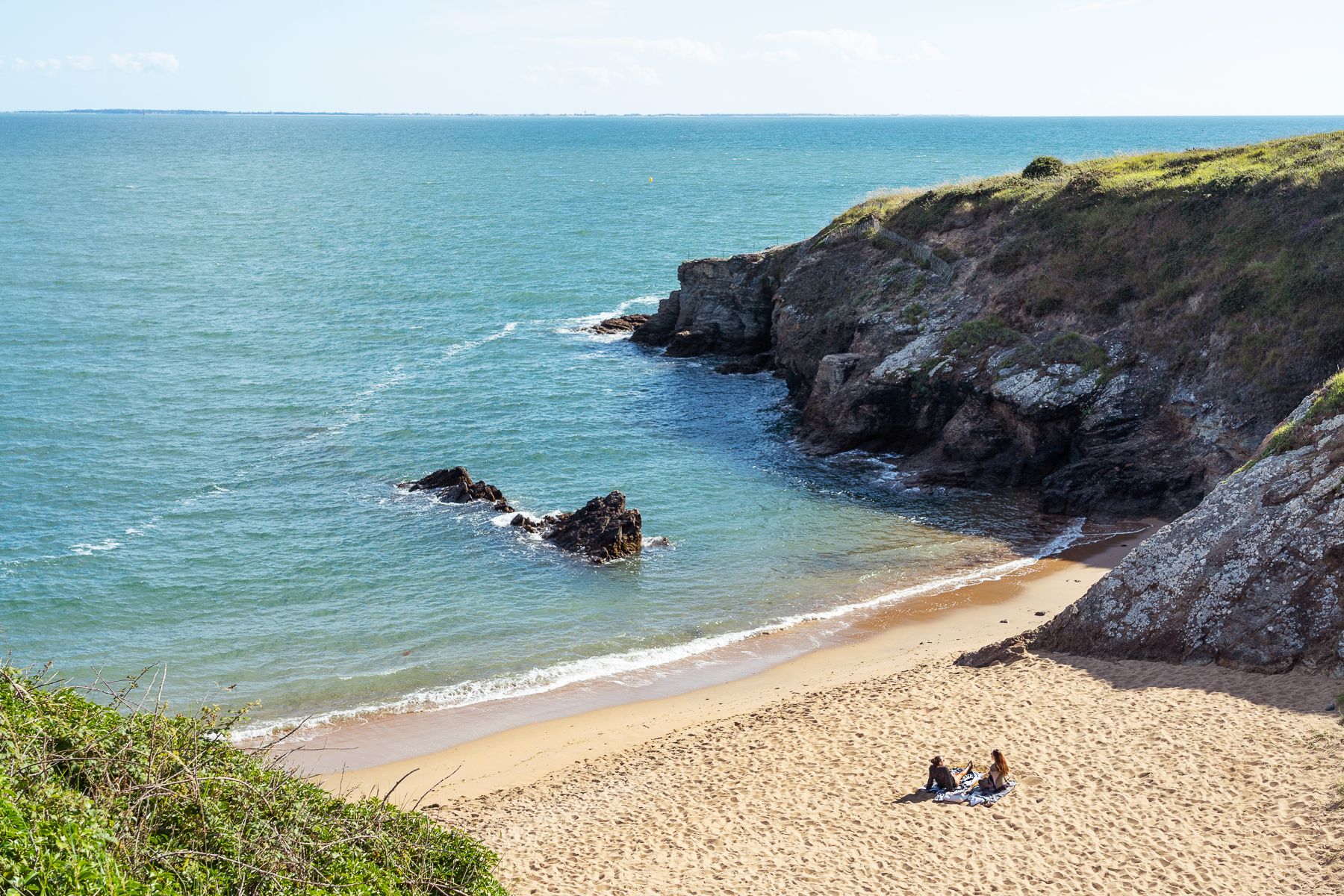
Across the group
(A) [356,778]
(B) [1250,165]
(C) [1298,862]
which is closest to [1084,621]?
(C) [1298,862]

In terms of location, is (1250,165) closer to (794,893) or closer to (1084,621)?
(1084,621)

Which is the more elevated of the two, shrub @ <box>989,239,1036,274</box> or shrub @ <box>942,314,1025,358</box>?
shrub @ <box>989,239,1036,274</box>

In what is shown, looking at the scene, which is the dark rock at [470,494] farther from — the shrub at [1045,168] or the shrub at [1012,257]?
the shrub at [1045,168]

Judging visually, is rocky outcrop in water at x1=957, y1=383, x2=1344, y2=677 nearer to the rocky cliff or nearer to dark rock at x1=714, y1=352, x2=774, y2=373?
the rocky cliff

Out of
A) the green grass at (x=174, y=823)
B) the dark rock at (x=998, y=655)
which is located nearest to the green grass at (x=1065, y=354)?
the dark rock at (x=998, y=655)

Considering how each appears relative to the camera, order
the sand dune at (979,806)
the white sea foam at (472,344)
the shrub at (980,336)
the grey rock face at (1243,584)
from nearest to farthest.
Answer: the sand dune at (979,806) → the grey rock face at (1243,584) → the shrub at (980,336) → the white sea foam at (472,344)

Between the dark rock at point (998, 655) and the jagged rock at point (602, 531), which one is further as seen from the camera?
the jagged rock at point (602, 531)

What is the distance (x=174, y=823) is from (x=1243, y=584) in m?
20.9

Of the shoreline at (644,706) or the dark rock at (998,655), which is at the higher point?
the dark rock at (998,655)

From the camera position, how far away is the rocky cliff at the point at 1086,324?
3231 centimetres

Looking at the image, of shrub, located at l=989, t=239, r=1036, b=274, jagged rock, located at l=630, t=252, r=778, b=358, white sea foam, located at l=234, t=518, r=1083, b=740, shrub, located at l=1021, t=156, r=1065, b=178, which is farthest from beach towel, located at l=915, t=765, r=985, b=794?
jagged rock, located at l=630, t=252, r=778, b=358

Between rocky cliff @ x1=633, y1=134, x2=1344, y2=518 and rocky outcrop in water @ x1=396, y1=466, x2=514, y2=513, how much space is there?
13.8m

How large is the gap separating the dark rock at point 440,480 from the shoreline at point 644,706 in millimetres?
14106

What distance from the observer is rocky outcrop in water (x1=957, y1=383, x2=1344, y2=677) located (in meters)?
20.1
